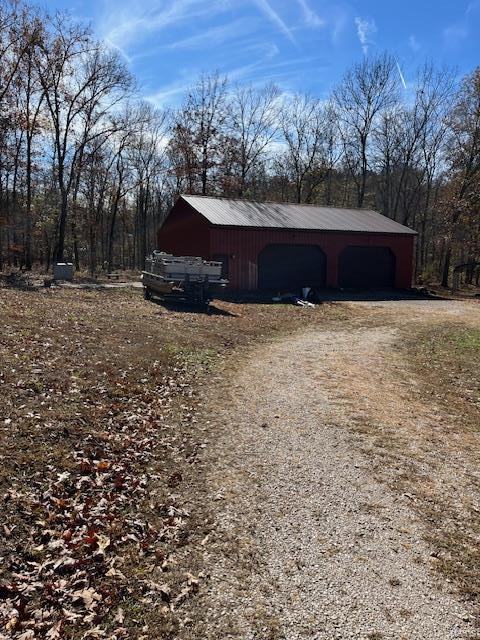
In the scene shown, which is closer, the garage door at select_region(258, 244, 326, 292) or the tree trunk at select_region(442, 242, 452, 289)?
the garage door at select_region(258, 244, 326, 292)

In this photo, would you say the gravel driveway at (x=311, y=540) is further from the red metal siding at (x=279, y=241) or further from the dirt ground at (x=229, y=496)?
the red metal siding at (x=279, y=241)

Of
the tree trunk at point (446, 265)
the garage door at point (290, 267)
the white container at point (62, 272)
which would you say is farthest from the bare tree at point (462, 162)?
the white container at point (62, 272)

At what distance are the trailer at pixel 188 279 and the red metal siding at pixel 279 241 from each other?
509 cm

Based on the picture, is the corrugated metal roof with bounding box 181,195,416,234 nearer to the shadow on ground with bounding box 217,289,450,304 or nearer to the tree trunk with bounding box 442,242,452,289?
the shadow on ground with bounding box 217,289,450,304

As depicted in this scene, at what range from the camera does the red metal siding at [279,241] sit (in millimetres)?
24156

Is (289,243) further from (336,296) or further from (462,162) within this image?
(462,162)

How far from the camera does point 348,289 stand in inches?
1107

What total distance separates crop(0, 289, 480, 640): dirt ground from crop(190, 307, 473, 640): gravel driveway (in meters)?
0.02

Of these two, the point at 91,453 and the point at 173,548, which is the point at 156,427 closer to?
the point at 91,453

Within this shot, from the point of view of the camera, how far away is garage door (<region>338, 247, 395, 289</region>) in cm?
2833

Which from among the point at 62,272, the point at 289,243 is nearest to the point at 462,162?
the point at 289,243

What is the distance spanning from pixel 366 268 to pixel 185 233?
35.6ft

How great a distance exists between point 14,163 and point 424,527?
35773 millimetres

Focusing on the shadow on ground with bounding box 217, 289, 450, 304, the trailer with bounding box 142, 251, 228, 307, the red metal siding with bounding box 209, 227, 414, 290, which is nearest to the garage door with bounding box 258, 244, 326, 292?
the red metal siding with bounding box 209, 227, 414, 290
